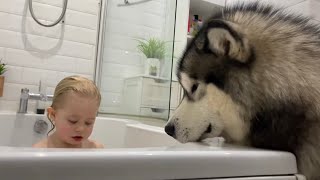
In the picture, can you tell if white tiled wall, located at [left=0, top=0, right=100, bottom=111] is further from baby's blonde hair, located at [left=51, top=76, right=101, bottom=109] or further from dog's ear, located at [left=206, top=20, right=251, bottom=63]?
dog's ear, located at [left=206, top=20, right=251, bottom=63]

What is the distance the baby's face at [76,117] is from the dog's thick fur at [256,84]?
16.1 inches

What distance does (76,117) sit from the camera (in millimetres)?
1166

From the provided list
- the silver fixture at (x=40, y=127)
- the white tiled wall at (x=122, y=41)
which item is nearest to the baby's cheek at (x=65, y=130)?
the silver fixture at (x=40, y=127)

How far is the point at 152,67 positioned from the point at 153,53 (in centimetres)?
11

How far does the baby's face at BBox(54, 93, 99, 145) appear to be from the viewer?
1.16 meters

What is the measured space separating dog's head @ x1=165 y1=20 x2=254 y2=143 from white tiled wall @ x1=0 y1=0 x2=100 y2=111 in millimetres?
1570

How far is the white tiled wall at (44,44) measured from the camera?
2.12 m

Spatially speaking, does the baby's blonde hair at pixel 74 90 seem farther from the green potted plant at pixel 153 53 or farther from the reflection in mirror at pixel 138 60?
the green potted plant at pixel 153 53

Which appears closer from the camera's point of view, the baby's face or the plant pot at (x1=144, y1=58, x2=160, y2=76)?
the baby's face

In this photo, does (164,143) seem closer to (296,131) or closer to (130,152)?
(296,131)

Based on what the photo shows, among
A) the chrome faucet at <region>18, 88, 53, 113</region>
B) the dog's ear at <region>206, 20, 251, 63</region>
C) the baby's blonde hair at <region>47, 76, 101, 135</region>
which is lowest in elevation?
the chrome faucet at <region>18, 88, 53, 113</region>

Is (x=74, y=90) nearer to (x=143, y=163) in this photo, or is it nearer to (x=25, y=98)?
(x=143, y=163)

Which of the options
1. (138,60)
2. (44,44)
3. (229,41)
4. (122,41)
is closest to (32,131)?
(44,44)

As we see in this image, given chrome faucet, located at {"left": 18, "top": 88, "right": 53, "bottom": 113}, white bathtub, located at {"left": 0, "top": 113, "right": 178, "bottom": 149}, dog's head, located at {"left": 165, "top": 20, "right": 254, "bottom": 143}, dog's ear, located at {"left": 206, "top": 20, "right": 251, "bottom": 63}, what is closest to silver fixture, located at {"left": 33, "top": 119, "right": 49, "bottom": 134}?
white bathtub, located at {"left": 0, "top": 113, "right": 178, "bottom": 149}
